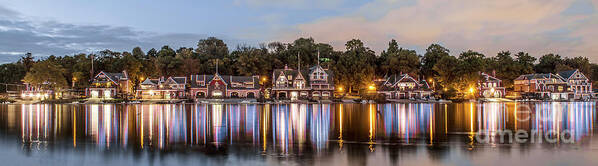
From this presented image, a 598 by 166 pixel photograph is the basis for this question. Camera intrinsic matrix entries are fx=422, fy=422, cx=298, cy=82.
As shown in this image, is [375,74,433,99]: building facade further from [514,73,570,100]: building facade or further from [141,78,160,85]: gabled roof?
[141,78,160,85]: gabled roof

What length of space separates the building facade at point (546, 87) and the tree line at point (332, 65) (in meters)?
3.57

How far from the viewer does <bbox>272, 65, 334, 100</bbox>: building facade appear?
69.4 meters

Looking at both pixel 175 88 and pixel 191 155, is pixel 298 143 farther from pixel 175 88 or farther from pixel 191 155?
pixel 175 88

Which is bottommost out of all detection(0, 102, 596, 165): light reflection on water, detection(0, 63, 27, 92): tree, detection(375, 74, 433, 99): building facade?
detection(0, 102, 596, 165): light reflection on water

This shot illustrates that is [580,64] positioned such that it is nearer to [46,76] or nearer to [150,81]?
[150,81]

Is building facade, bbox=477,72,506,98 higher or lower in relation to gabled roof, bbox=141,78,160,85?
lower

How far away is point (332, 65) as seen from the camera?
7681 cm

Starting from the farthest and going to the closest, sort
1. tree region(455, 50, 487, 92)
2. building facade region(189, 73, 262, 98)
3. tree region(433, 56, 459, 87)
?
tree region(433, 56, 459, 87), tree region(455, 50, 487, 92), building facade region(189, 73, 262, 98)

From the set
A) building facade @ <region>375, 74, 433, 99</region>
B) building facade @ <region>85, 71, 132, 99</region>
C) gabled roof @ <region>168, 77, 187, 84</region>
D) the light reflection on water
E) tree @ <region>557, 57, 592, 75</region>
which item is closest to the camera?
the light reflection on water

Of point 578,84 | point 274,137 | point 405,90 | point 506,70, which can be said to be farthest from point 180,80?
point 578,84

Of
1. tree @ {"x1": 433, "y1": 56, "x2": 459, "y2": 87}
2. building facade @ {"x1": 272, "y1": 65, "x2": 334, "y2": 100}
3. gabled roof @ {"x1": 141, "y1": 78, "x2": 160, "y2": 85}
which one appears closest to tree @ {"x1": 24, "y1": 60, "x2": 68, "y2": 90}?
gabled roof @ {"x1": 141, "y1": 78, "x2": 160, "y2": 85}

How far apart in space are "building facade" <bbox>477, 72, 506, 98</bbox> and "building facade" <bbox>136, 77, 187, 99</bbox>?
52.6 metres

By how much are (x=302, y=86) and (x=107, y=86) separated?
3278 centimetres

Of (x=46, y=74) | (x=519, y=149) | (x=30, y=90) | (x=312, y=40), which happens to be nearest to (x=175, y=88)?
(x=46, y=74)
